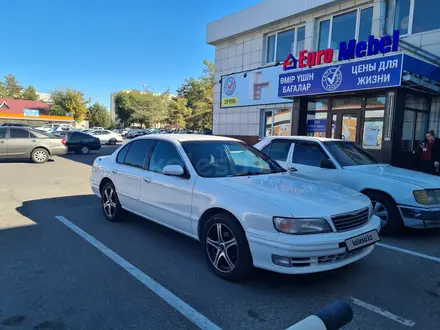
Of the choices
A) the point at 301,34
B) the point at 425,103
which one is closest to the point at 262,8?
the point at 301,34

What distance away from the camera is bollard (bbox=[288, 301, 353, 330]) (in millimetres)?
1397

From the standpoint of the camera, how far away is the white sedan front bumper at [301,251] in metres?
3.01

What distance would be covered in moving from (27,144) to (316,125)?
39.4ft

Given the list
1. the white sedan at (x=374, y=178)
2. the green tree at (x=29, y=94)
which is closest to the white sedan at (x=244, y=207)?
the white sedan at (x=374, y=178)

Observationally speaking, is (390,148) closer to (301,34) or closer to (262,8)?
(301,34)

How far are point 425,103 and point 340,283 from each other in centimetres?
926

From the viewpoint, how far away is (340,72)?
31.8 feet

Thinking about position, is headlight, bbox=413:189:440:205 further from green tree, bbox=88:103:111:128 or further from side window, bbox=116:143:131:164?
green tree, bbox=88:103:111:128

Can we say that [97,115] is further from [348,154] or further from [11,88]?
[348,154]

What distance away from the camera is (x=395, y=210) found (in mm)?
5098

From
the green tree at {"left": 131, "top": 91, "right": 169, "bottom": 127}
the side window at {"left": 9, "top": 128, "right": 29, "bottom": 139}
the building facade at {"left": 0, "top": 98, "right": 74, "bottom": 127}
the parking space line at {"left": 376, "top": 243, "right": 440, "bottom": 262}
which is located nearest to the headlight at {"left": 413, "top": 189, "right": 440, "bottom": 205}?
the parking space line at {"left": 376, "top": 243, "right": 440, "bottom": 262}

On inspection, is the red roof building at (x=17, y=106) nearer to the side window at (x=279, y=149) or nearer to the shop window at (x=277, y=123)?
the shop window at (x=277, y=123)

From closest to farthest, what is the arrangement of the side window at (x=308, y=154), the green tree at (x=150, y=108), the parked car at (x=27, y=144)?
the side window at (x=308, y=154) → the parked car at (x=27, y=144) → the green tree at (x=150, y=108)

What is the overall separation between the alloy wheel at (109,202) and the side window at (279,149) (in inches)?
132
